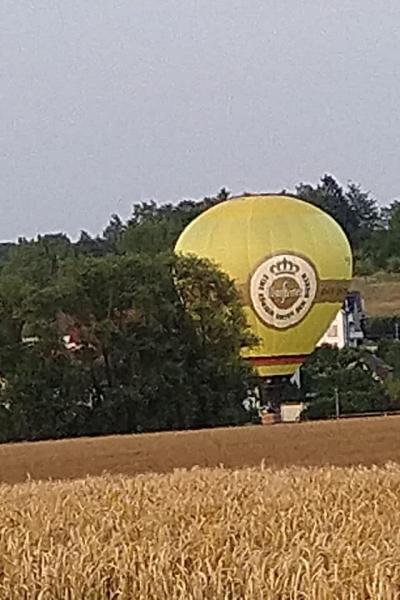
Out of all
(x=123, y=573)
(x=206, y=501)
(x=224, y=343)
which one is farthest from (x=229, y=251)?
(x=123, y=573)

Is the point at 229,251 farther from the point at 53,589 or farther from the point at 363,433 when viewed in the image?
the point at 53,589

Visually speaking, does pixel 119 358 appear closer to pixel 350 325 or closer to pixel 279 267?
pixel 279 267

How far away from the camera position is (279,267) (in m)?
42.9

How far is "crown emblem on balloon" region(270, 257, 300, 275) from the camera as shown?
1687 inches

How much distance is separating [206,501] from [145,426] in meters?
25.7

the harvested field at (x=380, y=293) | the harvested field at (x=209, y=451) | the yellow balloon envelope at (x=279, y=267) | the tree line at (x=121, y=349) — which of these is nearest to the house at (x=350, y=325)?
the harvested field at (x=380, y=293)

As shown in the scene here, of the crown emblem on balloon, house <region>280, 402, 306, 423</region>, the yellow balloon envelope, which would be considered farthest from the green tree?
house <region>280, 402, 306, 423</region>

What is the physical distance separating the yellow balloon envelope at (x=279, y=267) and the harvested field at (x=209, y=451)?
17.9 m

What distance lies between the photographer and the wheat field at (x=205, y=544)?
7168mm

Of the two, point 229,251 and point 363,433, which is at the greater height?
point 229,251

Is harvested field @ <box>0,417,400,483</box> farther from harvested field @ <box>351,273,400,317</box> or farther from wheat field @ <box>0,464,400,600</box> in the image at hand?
harvested field @ <box>351,273,400,317</box>

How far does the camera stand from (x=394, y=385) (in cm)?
4897

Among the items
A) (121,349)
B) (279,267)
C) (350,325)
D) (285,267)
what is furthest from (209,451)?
(350,325)

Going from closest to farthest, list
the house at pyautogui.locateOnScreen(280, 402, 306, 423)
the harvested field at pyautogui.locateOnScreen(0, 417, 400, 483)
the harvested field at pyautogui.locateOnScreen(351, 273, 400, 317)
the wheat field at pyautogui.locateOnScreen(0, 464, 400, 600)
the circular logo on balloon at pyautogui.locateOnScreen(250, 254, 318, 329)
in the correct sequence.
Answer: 1. the wheat field at pyautogui.locateOnScreen(0, 464, 400, 600)
2. the harvested field at pyautogui.locateOnScreen(0, 417, 400, 483)
3. the circular logo on balloon at pyautogui.locateOnScreen(250, 254, 318, 329)
4. the house at pyautogui.locateOnScreen(280, 402, 306, 423)
5. the harvested field at pyautogui.locateOnScreen(351, 273, 400, 317)
